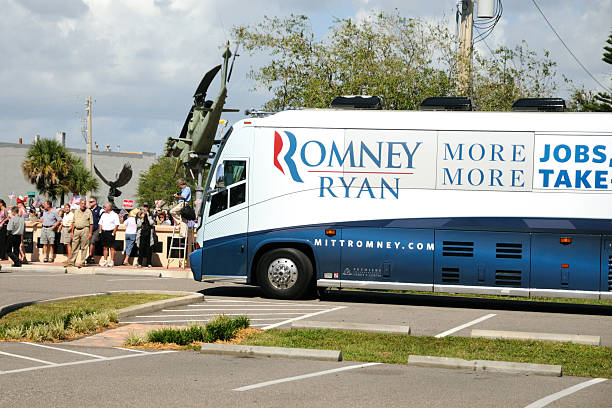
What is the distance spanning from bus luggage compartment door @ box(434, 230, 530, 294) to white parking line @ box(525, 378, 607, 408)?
6756 millimetres

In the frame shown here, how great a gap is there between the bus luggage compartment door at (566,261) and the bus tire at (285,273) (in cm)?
415

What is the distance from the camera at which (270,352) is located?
10008mm

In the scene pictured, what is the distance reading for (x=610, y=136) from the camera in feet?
51.1

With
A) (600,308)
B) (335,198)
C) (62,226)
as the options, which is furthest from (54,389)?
(62,226)

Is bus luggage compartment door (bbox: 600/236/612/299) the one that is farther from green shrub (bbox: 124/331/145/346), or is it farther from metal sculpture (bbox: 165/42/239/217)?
metal sculpture (bbox: 165/42/239/217)

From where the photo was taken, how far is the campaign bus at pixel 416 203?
51.1 feet

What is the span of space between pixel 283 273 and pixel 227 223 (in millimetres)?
1496

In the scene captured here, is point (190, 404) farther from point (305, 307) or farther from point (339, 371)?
point (305, 307)

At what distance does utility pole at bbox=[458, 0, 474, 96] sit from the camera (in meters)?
31.3

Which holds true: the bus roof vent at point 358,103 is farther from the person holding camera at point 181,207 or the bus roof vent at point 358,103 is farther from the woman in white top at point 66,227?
the woman in white top at point 66,227

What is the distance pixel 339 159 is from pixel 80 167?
5202cm

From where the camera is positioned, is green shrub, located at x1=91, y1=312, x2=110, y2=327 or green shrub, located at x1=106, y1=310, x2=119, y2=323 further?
green shrub, located at x1=106, y1=310, x2=119, y2=323

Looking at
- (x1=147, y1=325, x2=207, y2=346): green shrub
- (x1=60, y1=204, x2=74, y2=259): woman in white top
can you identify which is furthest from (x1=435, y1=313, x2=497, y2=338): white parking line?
(x1=60, y1=204, x2=74, y2=259): woman in white top

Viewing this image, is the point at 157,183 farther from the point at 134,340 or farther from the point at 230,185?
the point at 134,340
